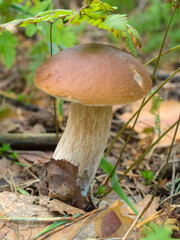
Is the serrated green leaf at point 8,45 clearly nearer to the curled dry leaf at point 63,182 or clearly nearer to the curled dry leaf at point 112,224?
the curled dry leaf at point 63,182

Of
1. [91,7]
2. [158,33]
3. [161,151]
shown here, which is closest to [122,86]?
[91,7]

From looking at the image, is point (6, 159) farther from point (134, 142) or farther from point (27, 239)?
point (134, 142)

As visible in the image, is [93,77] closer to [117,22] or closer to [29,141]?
[117,22]

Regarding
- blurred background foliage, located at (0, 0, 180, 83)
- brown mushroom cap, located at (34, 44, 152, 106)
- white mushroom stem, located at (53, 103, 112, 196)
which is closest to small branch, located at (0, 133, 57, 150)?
blurred background foliage, located at (0, 0, 180, 83)

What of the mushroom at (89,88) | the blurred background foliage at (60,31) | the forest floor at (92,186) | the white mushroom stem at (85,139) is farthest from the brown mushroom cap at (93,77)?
the forest floor at (92,186)

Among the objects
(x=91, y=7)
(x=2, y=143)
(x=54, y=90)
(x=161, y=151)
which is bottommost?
(x=161, y=151)

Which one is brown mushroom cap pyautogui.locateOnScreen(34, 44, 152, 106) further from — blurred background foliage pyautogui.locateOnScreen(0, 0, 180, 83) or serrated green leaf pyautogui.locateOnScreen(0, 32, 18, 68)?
serrated green leaf pyautogui.locateOnScreen(0, 32, 18, 68)

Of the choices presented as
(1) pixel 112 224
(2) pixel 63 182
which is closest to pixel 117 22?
(2) pixel 63 182
